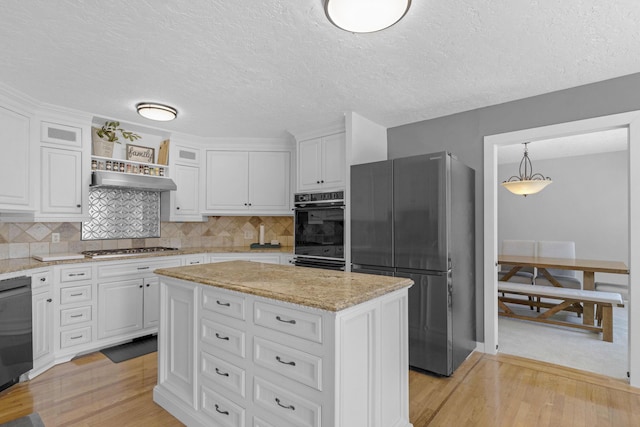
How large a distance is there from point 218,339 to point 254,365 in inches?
12.4

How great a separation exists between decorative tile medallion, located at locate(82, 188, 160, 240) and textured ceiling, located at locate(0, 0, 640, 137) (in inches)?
39.7

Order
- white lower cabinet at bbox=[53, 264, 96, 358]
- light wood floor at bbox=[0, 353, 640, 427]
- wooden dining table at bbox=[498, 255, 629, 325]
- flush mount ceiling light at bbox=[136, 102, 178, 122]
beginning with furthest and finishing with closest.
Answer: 1. wooden dining table at bbox=[498, 255, 629, 325]
2. flush mount ceiling light at bbox=[136, 102, 178, 122]
3. white lower cabinet at bbox=[53, 264, 96, 358]
4. light wood floor at bbox=[0, 353, 640, 427]

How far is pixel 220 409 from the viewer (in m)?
1.90

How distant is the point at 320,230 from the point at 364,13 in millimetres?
2429

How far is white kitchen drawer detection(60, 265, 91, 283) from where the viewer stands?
3018 millimetres

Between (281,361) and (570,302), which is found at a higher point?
(281,361)

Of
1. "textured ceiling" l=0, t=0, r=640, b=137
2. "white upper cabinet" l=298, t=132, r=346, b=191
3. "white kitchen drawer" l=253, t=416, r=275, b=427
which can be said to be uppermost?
"textured ceiling" l=0, t=0, r=640, b=137

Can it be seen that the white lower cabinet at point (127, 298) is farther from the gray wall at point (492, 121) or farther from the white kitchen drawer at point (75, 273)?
the gray wall at point (492, 121)

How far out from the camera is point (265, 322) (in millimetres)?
1688

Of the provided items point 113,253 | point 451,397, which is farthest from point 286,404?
point 113,253

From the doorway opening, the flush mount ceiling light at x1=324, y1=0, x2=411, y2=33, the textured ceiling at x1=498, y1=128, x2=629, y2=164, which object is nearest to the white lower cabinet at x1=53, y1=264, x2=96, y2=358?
the flush mount ceiling light at x1=324, y1=0, x2=411, y2=33

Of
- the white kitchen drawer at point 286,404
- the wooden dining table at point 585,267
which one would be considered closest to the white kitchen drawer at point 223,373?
the white kitchen drawer at point 286,404

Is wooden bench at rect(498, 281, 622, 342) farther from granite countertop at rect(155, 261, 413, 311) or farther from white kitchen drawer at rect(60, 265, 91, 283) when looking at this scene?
white kitchen drawer at rect(60, 265, 91, 283)

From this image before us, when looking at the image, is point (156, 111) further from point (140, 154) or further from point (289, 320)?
point (289, 320)
